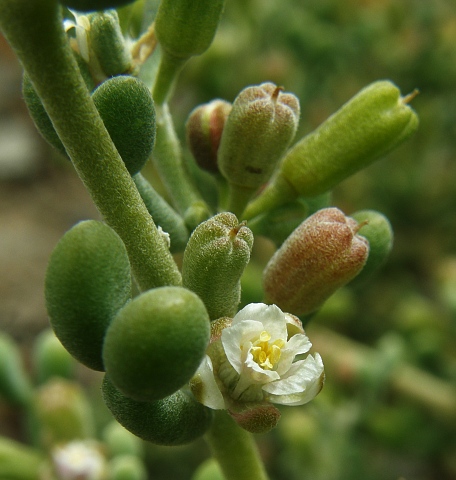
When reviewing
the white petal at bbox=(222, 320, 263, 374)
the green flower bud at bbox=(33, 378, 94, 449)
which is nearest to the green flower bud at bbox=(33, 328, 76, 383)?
the green flower bud at bbox=(33, 378, 94, 449)

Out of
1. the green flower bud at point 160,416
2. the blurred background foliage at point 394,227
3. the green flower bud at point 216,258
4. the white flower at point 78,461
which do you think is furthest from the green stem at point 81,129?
the blurred background foliage at point 394,227

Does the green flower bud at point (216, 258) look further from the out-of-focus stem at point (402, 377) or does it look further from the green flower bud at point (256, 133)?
the out-of-focus stem at point (402, 377)

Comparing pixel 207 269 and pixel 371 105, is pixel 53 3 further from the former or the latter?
pixel 371 105

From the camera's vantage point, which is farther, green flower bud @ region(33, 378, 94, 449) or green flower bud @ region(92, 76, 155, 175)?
green flower bud @ region(33, 378, 94, 449)

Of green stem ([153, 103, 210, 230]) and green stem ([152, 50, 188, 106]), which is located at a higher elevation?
green stem ([152, 50, 188, 106])

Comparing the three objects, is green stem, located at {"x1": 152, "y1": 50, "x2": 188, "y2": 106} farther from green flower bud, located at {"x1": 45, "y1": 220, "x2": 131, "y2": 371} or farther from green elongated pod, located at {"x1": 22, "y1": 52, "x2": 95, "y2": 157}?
green flower bud, located at {"x1": 45, "y1": 220, "x2": 131, "y2": 371}

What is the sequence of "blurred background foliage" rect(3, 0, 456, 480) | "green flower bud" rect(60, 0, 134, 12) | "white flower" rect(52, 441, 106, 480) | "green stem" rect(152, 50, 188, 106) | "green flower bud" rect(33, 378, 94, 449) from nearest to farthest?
"green flower bud" rect(60, 0, 134, 12) → "green stem" rect(152, 50, 188, 106) → "white flower" rect(52, 441, 106, 480) → "green flower bud" rect(33, 378, 94, 449) → "blurred background foliage" rect(3, 0, 456, 480)
